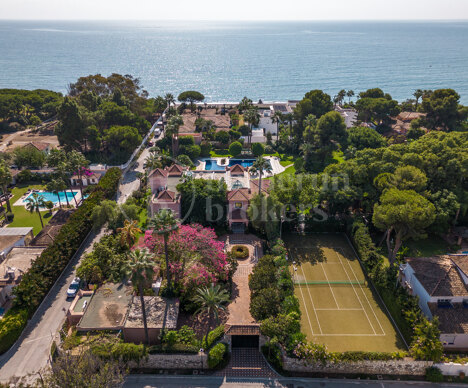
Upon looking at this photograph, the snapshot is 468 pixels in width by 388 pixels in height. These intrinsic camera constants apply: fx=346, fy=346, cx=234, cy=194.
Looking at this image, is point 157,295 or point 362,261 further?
point 362,261

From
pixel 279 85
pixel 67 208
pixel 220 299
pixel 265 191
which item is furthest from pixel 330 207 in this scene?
pixel 279 85

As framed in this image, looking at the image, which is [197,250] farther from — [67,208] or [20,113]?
[20,113]

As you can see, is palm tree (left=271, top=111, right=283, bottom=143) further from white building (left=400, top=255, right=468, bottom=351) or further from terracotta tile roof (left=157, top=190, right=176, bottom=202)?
white building (left=400, top=255, right=468, bottom=351)

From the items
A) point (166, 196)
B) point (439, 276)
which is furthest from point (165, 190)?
point (439, 276)

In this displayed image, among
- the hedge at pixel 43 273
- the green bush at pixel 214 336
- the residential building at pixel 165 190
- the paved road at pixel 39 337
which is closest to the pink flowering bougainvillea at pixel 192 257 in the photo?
the green bush at pixel 214 336

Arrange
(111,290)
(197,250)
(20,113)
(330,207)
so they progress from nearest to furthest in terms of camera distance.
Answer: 1. (111,290)
2. (197,250)
3. (330,207)
4. (20,113)

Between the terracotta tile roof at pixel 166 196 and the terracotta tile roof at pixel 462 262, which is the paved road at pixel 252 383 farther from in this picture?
the terracotta tile roof at pixel 166 196

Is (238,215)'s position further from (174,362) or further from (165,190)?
(174,362)
